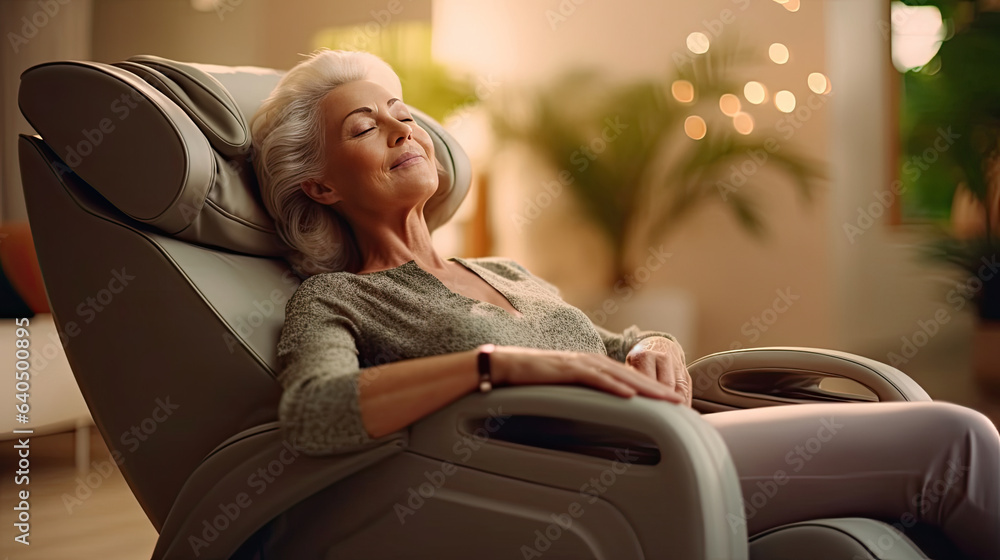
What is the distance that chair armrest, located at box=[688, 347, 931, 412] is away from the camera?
1325 millimetres

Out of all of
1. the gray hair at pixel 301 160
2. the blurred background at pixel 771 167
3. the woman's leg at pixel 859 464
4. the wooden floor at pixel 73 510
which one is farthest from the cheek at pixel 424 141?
the blurred background at pixel 771 167

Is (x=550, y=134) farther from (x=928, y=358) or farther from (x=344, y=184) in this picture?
(x=344, y=184)

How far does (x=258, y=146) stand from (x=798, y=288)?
2934mm

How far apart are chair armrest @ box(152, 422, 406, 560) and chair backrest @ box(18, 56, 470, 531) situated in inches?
2.6

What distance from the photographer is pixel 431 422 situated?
0.97 m

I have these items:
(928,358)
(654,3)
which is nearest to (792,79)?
(654,3)

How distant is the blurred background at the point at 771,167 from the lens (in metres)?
3.65
